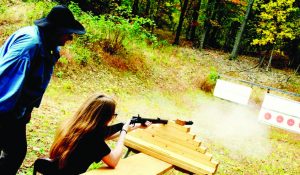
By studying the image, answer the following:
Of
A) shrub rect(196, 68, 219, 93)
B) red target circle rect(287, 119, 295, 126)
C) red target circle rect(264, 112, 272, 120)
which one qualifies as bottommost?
shrub rect(196, 68, 219, 93)

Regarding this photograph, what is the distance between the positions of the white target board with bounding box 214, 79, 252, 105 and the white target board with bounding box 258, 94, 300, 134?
4.01ft

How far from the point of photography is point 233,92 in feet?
41.8

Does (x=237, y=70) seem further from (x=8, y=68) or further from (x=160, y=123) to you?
(x=8, y=68)

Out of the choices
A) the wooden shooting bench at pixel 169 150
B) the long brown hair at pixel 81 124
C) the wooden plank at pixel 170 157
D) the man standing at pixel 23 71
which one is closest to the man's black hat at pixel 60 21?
the man standing at pixel 23 71

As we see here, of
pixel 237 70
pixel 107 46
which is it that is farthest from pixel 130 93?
pixel 237 70

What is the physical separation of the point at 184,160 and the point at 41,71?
228 centimetres

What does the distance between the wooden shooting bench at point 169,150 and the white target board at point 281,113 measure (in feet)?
22.6

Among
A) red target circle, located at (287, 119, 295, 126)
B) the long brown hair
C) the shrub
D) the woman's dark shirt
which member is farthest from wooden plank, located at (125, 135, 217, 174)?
the shrub

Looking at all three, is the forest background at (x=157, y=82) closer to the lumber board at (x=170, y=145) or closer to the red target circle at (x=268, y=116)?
the red target circle at (x=268, y=116)

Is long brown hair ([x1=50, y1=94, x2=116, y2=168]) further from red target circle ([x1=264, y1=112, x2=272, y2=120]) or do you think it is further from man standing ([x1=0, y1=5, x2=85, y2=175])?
red target circle ([x1=264, y1=112, x2=272, y2=120])

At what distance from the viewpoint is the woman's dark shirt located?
3.24 metres

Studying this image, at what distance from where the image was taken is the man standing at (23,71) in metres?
2.83

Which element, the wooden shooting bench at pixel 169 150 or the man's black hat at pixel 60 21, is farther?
the wooden shooting bench at pixel 169 150

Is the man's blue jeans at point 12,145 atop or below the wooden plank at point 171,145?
atop
